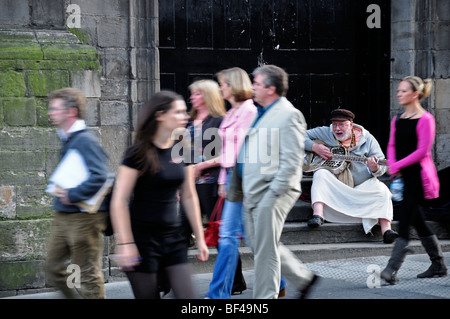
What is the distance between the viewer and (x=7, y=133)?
7.79 metres

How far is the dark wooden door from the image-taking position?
9.87 m

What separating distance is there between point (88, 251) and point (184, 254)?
2.92 feet

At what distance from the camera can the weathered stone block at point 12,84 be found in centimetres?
777

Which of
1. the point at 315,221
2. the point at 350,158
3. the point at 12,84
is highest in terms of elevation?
the point at 12,84

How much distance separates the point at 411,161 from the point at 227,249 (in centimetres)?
187

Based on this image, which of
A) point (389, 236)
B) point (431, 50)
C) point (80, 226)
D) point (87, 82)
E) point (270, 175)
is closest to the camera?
point (80, 226)

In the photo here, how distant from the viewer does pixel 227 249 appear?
6363mm

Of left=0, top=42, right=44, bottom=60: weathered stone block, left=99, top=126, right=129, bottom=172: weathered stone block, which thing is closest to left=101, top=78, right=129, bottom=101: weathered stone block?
left=99, top=126, right=129, bottom=172: weathered stone block

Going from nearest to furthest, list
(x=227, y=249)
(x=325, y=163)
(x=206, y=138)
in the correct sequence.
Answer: (x=227, y=249) → (x=206, y=138) → (x=325, y=163)

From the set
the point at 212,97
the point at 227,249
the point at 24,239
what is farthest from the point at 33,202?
the point at 227,249

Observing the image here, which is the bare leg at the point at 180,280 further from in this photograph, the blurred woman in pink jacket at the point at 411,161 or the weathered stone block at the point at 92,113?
the weathered stone block at the point at 92,113

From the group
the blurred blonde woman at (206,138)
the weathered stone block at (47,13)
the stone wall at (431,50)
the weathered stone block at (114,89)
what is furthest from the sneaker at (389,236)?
the weathered stone block at (47,13)

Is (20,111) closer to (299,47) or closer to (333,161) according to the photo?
(333,161)

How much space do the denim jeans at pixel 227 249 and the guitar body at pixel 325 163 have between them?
3.18 metres
